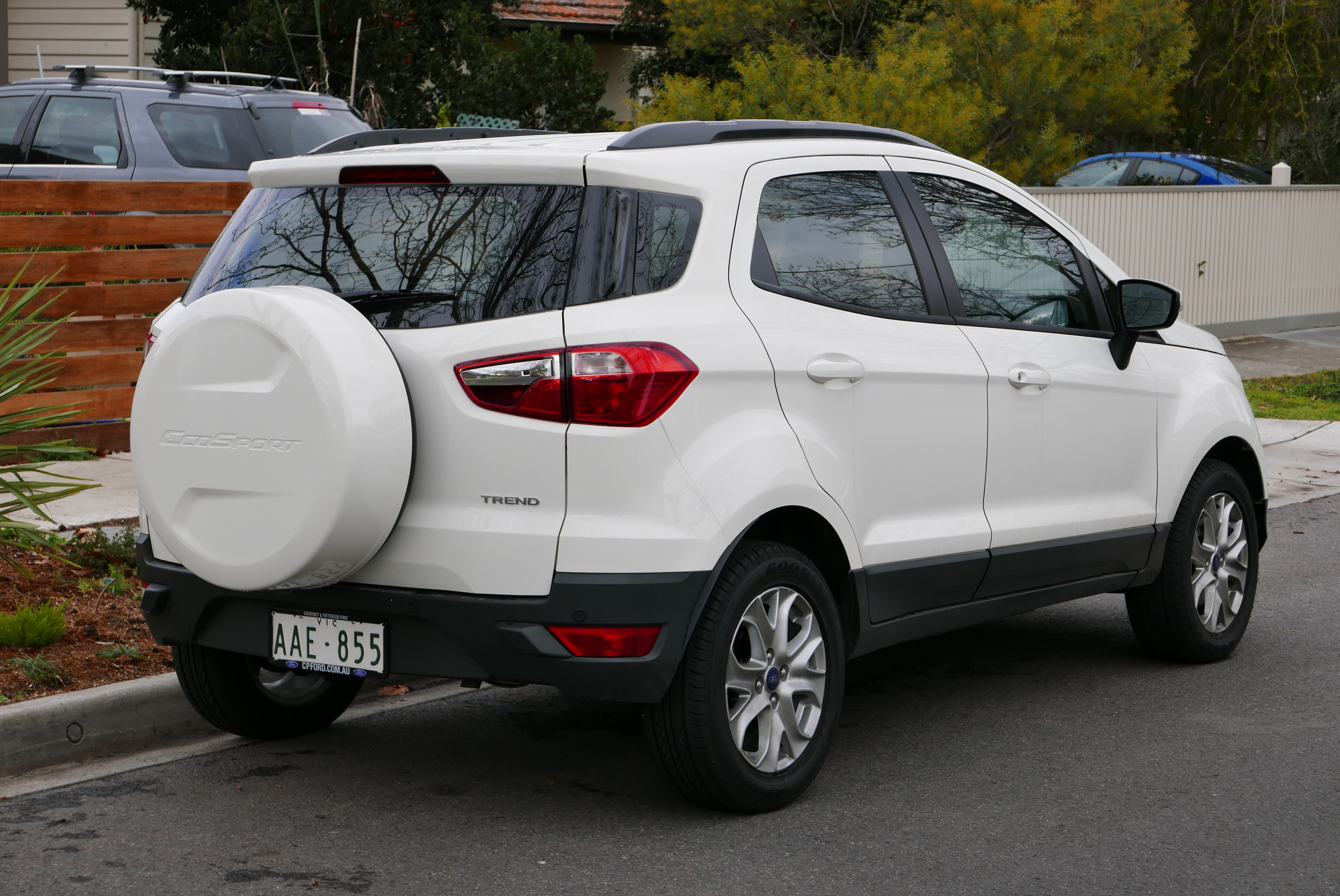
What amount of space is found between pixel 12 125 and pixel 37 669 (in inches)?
302

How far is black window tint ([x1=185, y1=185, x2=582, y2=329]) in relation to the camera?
4188 millimetres

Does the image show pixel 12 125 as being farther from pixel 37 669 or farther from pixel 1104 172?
pixel 1104 172

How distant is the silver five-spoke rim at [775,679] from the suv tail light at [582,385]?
0.68m

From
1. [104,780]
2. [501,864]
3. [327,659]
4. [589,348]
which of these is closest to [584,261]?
[589,348]

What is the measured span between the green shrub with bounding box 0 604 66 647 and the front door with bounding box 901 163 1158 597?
127 inches

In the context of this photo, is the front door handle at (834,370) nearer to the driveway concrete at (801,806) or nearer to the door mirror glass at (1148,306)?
the driveway concrete at (801,806)

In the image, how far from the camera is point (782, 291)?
15.0 ft

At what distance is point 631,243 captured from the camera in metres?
4.23

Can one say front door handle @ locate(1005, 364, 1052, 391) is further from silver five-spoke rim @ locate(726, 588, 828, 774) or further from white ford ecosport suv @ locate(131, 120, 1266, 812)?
silver five-spoke rim @ locate(726, 588, 828, 774)

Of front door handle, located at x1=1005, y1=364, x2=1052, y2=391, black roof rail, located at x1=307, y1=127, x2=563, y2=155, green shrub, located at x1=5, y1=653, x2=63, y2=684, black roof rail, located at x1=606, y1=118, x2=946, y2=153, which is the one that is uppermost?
black roof rail, located at x1=606, y1=118, x2=946, y2=153

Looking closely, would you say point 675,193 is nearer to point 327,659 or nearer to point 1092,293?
point 327,659

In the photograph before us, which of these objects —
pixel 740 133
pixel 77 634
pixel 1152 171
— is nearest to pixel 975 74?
pixel 1152 171

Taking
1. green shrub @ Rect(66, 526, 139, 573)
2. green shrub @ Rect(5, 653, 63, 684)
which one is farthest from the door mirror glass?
green shrub @ Rect(66, 526, 139, 573)

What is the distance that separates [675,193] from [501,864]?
182cm
